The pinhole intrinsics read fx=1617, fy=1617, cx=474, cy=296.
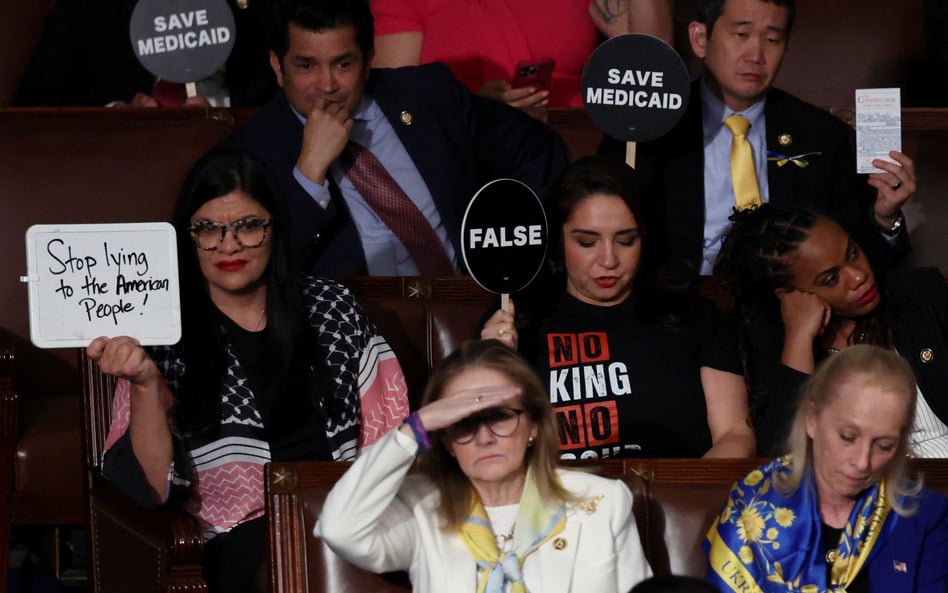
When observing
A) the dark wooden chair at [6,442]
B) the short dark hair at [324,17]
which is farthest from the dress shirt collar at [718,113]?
the dark wooden chair at [6,442]

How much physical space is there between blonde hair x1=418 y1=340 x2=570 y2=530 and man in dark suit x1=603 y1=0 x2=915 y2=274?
49.9 inches

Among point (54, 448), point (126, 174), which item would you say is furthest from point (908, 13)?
point (54, 448)

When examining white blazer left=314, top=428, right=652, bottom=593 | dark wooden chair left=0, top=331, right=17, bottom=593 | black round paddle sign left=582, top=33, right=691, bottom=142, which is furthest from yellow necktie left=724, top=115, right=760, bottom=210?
dark wooden chair left=0, top=331, right=17, bottom=593

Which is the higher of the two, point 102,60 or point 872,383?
point 102,60

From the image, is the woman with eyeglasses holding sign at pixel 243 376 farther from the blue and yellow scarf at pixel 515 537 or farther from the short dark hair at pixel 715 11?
the short dark hair at pixel 715 11

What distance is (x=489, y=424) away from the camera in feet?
8.36

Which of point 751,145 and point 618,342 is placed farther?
point 751,145

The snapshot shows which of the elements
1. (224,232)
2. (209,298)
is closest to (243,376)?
(209,298)

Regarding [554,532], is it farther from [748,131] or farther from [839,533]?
[748,131]

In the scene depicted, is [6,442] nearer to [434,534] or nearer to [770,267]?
[434,534]

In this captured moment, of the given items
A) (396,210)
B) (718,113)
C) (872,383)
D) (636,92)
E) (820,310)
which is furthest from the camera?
(718,113)

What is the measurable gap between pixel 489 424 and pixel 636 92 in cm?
132

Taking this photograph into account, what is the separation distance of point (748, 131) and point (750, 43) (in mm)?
217

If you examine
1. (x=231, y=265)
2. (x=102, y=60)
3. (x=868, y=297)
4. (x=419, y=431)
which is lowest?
(x=419, y=431)
